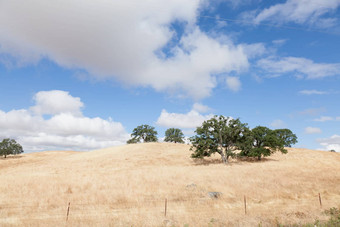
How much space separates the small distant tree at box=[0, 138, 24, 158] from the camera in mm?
71469

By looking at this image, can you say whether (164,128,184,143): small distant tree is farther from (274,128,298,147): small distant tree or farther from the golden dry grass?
the golden dry grass

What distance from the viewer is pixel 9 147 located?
72.2 meters

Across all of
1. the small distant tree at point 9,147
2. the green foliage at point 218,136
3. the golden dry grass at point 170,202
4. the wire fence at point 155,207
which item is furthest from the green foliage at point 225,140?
the small distant tree at point 9,147

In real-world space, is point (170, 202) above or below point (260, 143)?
below

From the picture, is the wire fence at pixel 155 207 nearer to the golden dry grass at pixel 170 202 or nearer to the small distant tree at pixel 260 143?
the golden dry grass at pixel 170 202

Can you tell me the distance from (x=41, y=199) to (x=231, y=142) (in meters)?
36.3

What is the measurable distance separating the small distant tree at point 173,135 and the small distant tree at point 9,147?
62.4 metres

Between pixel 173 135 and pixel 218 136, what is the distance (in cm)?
6796

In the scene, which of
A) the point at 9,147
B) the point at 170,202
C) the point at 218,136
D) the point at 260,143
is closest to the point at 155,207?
the point at 170,202

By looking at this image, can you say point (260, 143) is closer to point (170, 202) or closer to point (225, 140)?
point (225, 140)

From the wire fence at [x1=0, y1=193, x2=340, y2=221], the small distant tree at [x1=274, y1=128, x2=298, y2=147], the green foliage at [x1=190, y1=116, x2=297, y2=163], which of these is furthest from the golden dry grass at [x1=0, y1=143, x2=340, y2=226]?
the small distant tree at [x1=274, y1=128, x2=298, y2=147]

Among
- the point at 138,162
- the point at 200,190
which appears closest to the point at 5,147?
the point at 138,162

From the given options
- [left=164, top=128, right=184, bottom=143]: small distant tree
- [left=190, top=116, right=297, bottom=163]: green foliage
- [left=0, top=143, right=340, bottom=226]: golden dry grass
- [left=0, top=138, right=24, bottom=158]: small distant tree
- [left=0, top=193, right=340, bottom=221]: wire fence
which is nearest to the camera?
[left=0, top=143, right=340, bottom=226]: golden dry grass

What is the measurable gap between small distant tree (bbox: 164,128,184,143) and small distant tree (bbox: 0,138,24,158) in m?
62.4
